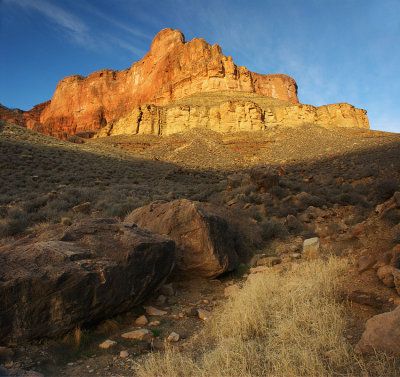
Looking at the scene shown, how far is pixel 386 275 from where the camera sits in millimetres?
2900

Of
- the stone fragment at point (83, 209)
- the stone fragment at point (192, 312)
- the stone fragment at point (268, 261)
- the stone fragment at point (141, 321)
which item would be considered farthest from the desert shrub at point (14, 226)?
the stone fragment at point (268, 261)

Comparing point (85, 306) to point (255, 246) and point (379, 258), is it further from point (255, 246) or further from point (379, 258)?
point (255, 246)

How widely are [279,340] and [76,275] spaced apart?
2346 mm

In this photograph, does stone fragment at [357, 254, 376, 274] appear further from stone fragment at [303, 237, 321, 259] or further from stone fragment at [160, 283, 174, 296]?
stone fragment at [160, 283, 174, 296]

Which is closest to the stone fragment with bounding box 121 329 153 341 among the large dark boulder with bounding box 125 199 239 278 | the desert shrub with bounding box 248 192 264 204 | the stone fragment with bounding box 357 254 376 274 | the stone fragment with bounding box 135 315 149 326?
the stone fragment with bounding box 135 315 149 326

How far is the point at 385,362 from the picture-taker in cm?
190

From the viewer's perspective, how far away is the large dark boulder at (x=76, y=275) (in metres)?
2.84

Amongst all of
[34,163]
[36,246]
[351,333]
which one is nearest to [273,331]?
[351,333]

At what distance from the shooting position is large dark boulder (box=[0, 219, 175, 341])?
2836 millimetres

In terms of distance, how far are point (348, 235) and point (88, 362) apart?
17.3ft

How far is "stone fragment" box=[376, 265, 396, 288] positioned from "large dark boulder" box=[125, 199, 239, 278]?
103 inches

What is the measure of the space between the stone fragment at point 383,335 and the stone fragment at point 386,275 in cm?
63

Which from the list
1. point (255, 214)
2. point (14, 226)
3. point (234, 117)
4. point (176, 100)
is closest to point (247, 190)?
point (255, 214)

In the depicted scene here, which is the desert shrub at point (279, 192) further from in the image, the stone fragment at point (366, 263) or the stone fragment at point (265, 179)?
the stone fragment at point (366, 263)
